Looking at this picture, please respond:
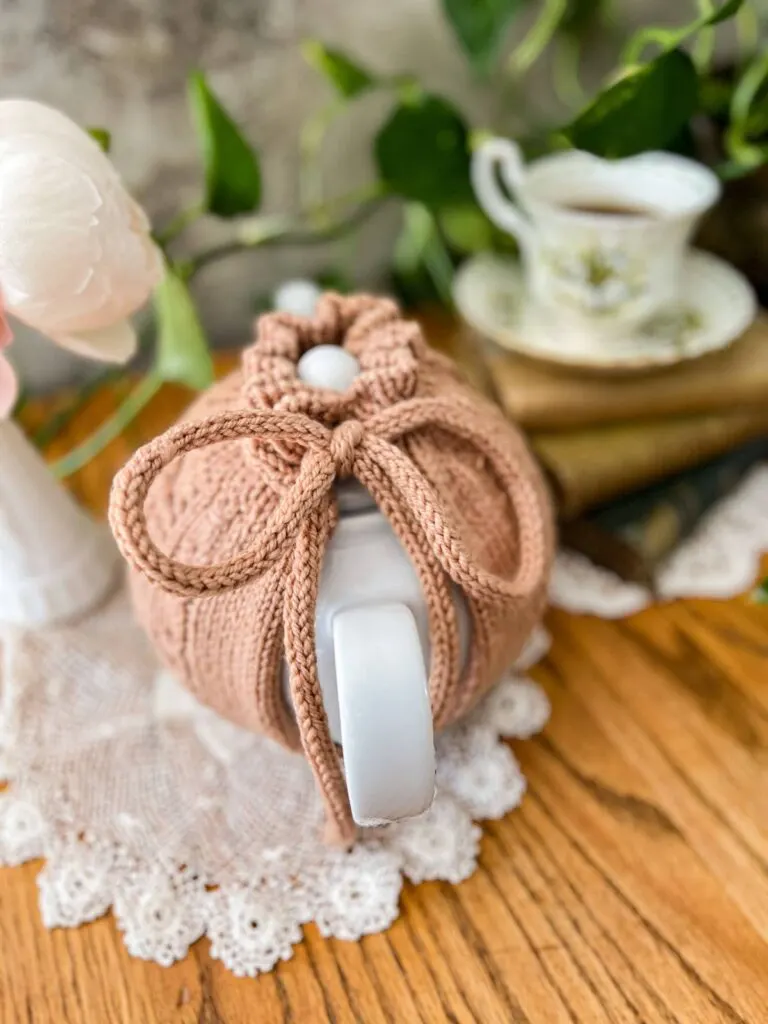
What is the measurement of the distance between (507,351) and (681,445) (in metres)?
0.14

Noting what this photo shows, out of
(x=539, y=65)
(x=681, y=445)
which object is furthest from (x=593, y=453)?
(x=539, y=65)

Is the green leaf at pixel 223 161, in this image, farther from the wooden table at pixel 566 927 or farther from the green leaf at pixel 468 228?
the wooden table at pixel 566 927

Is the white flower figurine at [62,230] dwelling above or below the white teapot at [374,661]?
above

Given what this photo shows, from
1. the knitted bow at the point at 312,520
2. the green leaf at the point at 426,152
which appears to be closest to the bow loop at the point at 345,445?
the knitted bow at the point at 312,520

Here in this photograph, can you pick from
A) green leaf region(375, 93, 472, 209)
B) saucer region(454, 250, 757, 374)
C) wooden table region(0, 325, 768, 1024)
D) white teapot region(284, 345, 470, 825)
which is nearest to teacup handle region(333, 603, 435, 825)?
white teapot region(284, 345, 470, 825)

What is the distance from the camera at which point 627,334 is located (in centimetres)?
65

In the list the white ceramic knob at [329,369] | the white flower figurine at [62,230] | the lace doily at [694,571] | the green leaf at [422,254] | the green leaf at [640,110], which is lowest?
the lace doily at [694,571]

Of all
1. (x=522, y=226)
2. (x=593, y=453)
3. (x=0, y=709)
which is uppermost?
(x=522, y=226)

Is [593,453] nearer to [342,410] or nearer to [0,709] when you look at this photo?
[342,410]

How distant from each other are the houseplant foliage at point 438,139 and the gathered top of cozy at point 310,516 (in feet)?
0.49

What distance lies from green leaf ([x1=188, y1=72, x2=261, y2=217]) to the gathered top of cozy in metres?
0.18

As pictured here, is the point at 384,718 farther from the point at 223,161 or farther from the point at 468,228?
the point at 468,228

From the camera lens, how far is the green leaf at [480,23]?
0.66m

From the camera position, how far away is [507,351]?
0.67 meters
